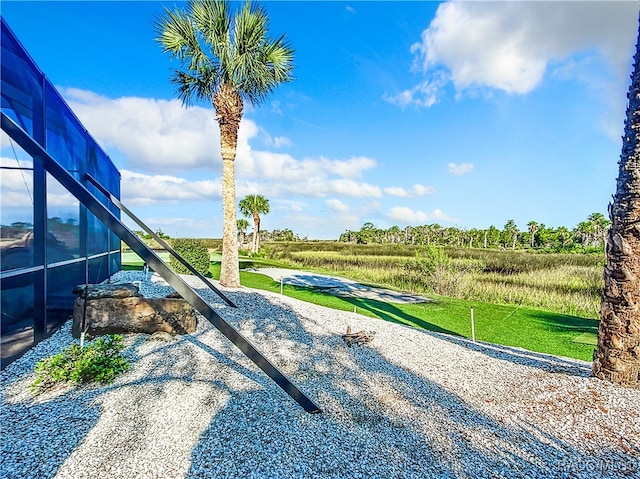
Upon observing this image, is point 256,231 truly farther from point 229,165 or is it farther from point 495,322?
point 495,322

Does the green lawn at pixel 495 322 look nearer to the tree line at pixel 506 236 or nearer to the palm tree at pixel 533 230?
the tree line at pixel 506 236

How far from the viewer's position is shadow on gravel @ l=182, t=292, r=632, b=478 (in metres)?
2.53

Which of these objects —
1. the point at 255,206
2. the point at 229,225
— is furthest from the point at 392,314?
the point at 255,206

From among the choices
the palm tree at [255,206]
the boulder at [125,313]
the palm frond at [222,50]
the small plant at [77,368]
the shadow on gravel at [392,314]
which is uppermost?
the palm frond at [222,50]

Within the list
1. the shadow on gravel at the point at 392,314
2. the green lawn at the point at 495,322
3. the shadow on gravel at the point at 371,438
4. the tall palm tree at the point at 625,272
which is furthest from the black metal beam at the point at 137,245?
the shadow on gravel at the point at 392,314

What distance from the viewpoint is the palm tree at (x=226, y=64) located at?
30.1ft

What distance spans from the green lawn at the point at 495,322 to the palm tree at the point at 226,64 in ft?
13.6

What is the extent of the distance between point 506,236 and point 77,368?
59.0 m

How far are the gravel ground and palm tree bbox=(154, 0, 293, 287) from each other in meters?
5.79

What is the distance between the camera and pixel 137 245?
304cm

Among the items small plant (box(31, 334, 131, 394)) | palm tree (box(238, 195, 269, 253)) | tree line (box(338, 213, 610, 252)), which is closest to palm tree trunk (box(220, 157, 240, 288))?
small plant (box(31, 334, 131, 394))

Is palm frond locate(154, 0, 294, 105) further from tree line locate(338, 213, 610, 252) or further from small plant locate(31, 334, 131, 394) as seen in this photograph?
tree line locate(338, 213, 610, 252)

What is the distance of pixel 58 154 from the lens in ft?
20.0

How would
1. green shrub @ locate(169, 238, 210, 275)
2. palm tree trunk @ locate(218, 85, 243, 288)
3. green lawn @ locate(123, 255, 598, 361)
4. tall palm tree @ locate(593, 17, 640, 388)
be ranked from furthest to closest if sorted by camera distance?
green shrub @ locate(169, 238, 210, 275)
palm tree trunk @ locate(218, 85, 243, 288)
green lawn @ locate(123, 255, 598, 361)
tall palm tree @ locate(593, 17, 640, 388)
